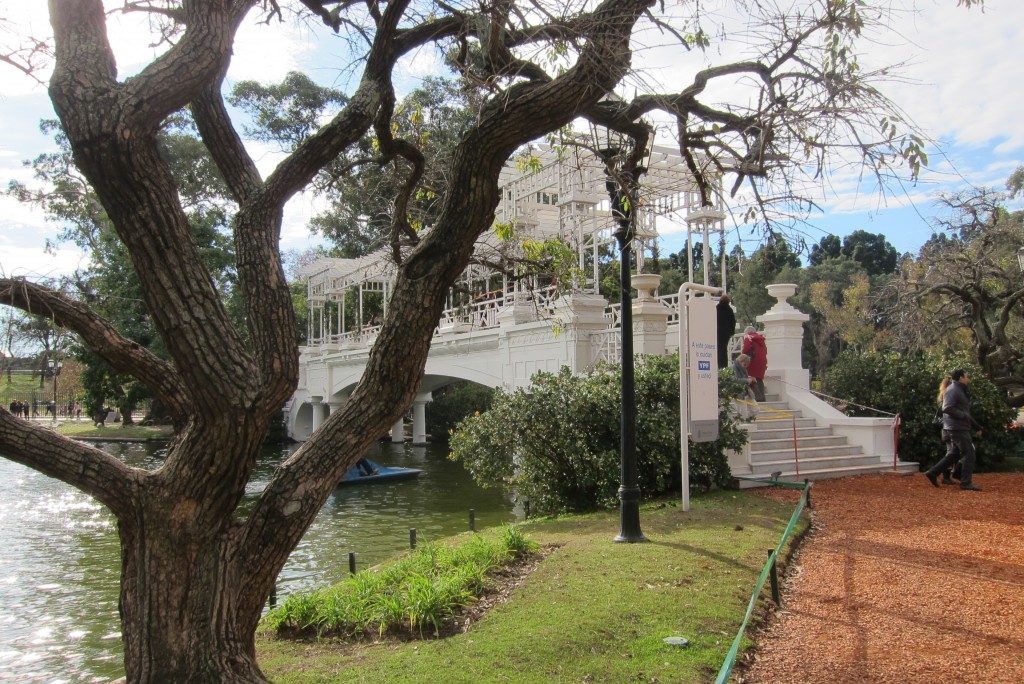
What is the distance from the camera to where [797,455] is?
41.5 feet

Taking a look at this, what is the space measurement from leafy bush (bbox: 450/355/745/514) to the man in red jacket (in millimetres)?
3231

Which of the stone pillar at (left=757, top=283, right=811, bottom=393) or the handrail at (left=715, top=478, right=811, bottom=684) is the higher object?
the stone pillar at (left=757, top=283, right=811, bottom=393)

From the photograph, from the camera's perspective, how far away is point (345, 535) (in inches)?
577

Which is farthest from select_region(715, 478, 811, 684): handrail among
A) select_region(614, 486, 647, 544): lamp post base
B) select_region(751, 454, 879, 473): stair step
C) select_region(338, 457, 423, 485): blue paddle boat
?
select_region(338, 457, 423, 485): blue paddle boat

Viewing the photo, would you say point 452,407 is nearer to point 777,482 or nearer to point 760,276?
point 760,276

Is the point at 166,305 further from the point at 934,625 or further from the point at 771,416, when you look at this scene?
the point at 771,416

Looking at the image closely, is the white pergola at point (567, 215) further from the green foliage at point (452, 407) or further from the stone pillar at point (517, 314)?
the green foliage at point (452, 407)

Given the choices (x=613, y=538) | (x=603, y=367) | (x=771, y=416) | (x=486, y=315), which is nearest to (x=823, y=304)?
(x=486, y=315)

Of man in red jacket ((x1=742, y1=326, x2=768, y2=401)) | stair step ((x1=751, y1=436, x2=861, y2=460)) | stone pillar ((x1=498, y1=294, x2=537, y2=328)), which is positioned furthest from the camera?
stone pillar ((x1=498, y1=294, x2=537, y2=328))

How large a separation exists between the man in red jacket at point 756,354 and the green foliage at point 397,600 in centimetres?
865

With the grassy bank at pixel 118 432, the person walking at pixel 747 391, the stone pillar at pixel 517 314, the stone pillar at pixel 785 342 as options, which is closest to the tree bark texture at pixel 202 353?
the person walking at pixel 747 391

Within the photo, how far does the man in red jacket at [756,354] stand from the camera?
14616 mm

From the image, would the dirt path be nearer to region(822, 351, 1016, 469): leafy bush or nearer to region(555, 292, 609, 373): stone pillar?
region(822, 351, 1016, 469): leafy bush

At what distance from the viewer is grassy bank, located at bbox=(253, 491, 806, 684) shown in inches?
184
